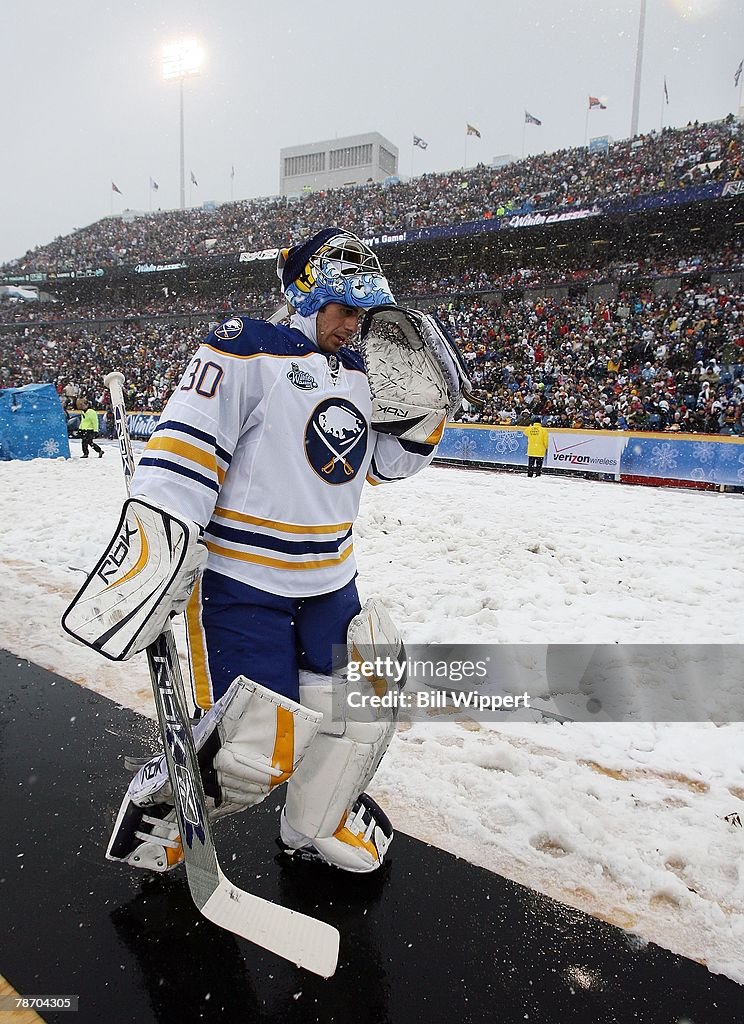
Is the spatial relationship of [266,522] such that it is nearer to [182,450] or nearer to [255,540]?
[255,540]

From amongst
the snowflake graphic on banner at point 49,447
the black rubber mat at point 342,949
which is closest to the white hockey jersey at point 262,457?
the black rubber mat at point 342,949

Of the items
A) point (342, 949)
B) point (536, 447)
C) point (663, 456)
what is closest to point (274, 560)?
point (342, 949)

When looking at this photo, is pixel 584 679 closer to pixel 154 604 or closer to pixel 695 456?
pixel 154 604

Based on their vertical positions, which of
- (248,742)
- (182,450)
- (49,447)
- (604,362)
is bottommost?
(248,742)

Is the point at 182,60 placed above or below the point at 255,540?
above

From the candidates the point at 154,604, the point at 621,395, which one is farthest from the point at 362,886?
the point at 621,395

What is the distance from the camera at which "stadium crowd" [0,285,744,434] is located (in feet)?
54.1

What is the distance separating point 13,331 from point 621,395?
37.2 meters

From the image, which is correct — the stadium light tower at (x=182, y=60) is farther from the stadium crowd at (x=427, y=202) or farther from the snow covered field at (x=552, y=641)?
the snow covered field at (x=552, y=641)

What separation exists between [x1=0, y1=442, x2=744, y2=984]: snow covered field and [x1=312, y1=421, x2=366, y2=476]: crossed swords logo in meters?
1.33

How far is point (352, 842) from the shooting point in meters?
2.09

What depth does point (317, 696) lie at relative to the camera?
1.97 m

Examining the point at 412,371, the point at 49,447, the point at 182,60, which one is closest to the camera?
the point at 412,371

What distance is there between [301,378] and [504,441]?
15.2 metres
